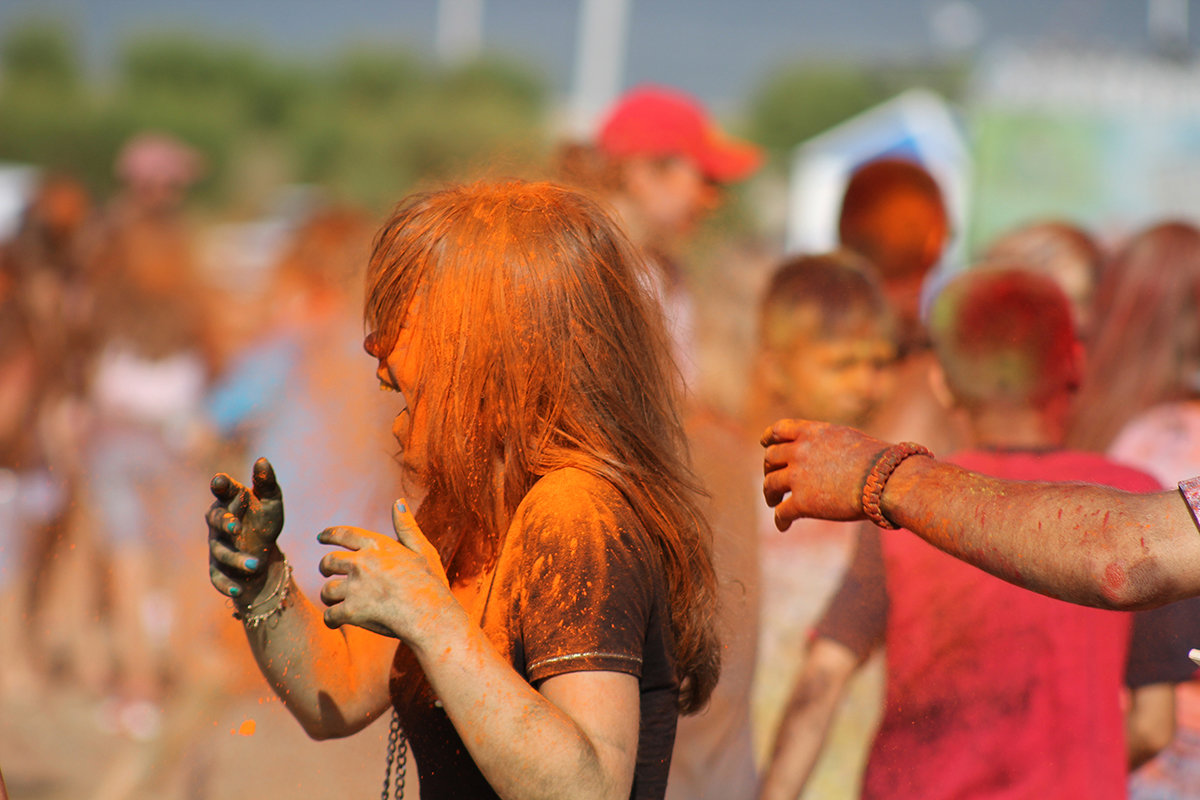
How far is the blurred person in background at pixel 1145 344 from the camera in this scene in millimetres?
3025

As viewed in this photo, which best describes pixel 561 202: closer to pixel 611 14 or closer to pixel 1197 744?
pixel 1197 744

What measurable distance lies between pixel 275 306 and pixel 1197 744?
3.90 m

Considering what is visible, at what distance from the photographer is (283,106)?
155ft

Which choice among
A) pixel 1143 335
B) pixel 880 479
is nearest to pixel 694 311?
pixel 1143 335

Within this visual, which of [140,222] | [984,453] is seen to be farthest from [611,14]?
[984,453]

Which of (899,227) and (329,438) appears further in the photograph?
(899,227)

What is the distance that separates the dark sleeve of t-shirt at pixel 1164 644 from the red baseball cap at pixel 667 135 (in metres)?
2.36

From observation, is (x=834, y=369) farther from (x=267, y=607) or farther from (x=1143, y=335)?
(x=267, y=607)

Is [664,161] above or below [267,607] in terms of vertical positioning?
above

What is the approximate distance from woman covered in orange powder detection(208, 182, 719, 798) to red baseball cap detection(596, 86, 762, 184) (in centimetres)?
238

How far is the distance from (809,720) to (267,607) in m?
1.07

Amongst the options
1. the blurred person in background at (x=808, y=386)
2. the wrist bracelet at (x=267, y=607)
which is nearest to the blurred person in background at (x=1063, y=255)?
the blurred person in background at (x=808, y=386)

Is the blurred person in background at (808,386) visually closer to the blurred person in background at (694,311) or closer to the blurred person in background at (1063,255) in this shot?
the blurred person in background at (694,311)

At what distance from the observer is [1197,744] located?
6.84ft
